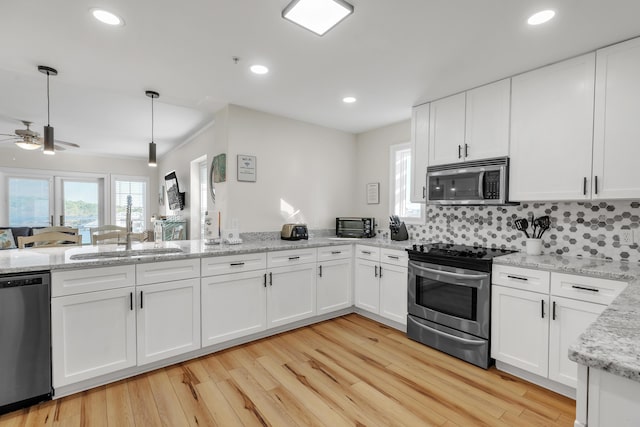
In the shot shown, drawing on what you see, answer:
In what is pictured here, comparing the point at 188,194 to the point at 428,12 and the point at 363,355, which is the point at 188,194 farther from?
the point at 428,12

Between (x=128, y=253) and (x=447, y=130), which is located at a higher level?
(x=447, y=130)

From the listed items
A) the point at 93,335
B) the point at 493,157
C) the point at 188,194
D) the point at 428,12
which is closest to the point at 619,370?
the point at 428,12

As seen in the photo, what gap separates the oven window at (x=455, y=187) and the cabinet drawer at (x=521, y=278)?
2.21 feet

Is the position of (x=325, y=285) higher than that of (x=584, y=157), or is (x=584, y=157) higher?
(x=584, y=157)

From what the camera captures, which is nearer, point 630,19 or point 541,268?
point 630,19

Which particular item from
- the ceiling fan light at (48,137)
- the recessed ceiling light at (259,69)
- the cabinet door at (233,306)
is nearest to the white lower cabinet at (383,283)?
the cabinet door at (233,306)

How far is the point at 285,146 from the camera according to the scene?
→ 12.4 feet

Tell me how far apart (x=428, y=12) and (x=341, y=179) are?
2743 mm

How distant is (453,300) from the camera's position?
8.59 feet

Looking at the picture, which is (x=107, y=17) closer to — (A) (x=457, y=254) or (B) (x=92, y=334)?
(B) (x=92, y=334)

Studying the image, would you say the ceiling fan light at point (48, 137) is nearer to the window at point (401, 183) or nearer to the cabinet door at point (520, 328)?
the window at point (401, 183)

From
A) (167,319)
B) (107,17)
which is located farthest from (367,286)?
(107,17)

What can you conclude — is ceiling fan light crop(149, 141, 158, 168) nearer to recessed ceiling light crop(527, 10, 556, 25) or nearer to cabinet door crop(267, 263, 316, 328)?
cabinet door crop(267, 263, 316, 328)

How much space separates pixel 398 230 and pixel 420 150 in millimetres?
950
